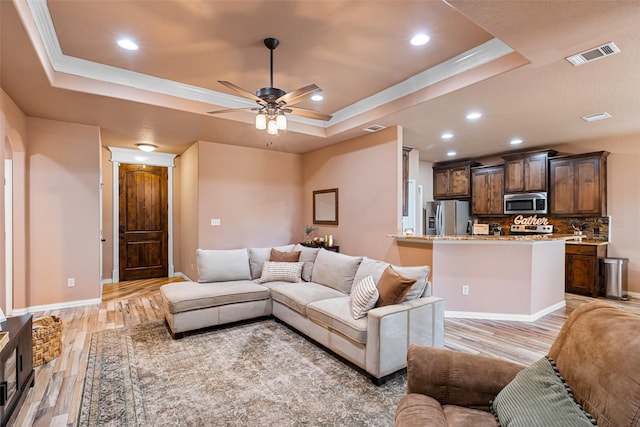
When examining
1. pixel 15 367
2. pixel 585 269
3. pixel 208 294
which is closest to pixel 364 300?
pixel 208 294

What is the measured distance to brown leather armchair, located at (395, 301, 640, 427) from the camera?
106 cm

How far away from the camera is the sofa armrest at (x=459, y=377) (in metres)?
A: 1.51

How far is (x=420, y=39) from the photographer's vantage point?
9.34ft

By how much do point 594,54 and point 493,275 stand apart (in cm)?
258

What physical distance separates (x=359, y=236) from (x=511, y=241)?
2172mm

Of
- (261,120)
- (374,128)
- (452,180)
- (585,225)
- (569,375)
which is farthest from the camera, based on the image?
(452,180)

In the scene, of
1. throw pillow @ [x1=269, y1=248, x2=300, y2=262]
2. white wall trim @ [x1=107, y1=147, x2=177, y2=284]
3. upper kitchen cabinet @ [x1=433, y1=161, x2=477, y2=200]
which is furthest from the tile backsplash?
white wall trim @ [x1=107, y1=147, x2=177, y2=284]

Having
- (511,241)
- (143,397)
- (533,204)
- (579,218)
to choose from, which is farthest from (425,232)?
(143,397)

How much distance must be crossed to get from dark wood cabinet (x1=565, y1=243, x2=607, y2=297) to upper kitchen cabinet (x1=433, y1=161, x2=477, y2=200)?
2.24 m

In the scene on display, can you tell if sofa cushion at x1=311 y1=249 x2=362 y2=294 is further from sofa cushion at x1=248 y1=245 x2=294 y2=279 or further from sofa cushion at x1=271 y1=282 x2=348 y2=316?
sofa cushion at x1=248 y1=245 x2=294 y2=279

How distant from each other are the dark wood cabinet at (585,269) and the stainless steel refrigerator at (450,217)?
6.70ft

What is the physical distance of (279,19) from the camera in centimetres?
256

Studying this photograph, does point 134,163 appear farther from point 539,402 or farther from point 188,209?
point 539,402

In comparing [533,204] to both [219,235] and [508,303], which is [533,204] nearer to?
[508,303]
